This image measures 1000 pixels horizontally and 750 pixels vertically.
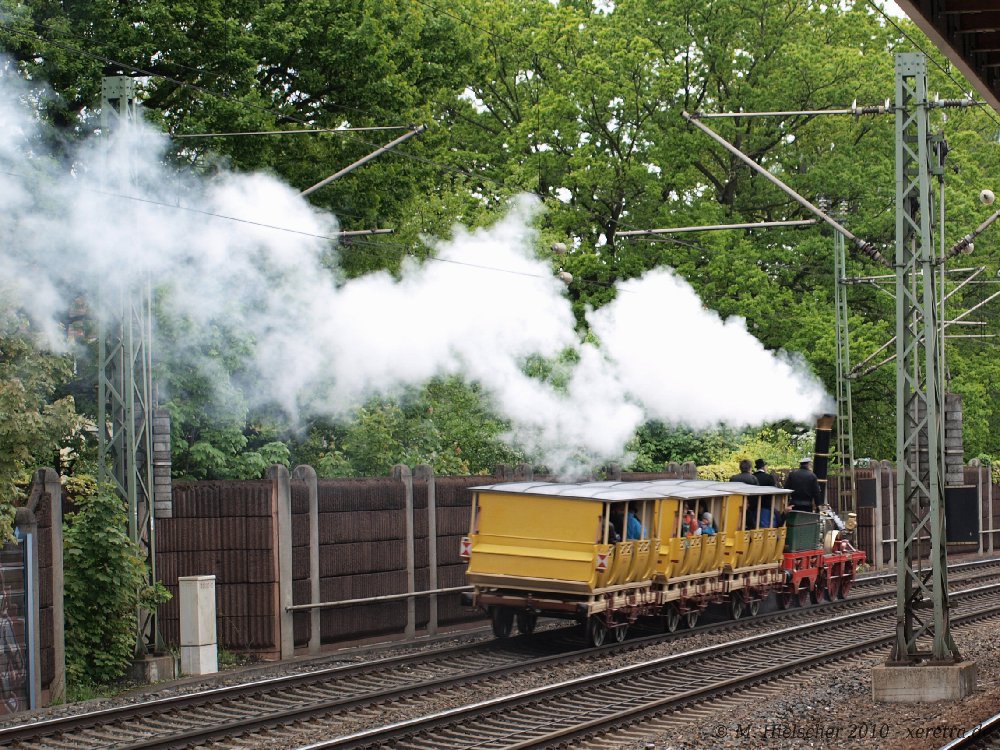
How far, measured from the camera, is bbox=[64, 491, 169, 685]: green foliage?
17312 millimetres

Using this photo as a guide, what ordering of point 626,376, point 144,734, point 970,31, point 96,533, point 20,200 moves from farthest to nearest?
point 626,376
point 20,200
point 96,533
point 144,734
point 970,31

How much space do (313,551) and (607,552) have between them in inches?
162

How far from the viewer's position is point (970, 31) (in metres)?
13.1

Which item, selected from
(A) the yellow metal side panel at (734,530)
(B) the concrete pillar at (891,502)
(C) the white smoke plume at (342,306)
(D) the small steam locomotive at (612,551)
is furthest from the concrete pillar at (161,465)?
(B) the concrete pillar at (891,502)

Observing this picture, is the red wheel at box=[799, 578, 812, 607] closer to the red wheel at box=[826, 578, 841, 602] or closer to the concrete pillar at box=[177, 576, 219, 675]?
the red wheel at box=[826, 578, 841, 602]

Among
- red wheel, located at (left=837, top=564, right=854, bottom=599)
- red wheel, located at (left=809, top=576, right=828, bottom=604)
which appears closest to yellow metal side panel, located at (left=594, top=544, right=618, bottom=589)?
red wheel, located at (left=809, top=576, right=828, bottom=604)

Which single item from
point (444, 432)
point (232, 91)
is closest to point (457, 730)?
point (444, 432)

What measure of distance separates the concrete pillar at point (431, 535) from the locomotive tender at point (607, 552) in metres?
1.64

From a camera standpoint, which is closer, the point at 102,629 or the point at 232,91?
the point at 102,629

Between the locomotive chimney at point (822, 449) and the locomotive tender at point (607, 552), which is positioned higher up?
the locomotive chimney at point (822, 449)

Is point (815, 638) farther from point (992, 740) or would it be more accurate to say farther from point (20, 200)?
point (20, 200)

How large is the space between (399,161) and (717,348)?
8530mm

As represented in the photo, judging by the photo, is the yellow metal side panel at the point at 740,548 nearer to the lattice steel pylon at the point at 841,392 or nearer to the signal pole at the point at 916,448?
the signal pole at the point at 916,448

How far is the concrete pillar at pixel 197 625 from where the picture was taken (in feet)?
59.9
